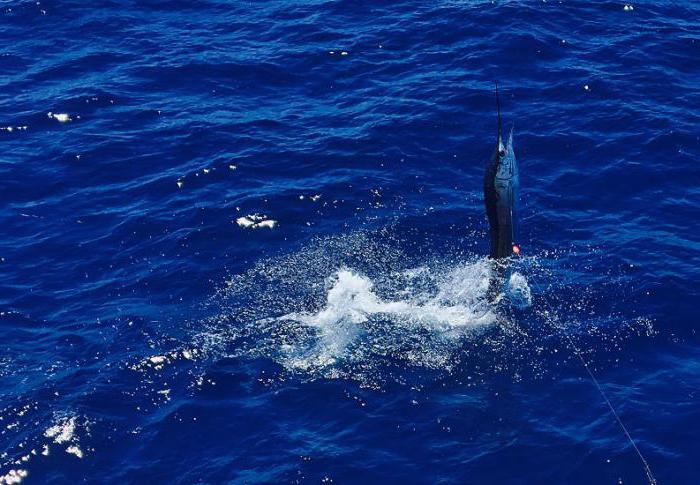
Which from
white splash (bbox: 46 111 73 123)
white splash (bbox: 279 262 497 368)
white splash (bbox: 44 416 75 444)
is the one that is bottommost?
white splash (bbox: 44 416 75 444)

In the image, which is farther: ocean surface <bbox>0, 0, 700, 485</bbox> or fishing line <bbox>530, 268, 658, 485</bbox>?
ocean surface <bbox>0, 0, 700, 485</bbox>

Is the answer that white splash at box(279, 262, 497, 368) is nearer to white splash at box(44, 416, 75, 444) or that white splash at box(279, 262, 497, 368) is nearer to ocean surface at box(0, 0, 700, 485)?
ocean surface at box(0, 0, 700, 485)

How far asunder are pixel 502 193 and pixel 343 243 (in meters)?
8.25

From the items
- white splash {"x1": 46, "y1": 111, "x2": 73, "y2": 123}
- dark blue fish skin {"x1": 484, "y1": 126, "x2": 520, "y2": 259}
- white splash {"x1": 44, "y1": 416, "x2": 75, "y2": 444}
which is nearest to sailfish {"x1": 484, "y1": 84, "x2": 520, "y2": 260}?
dark blue fish skin {"x1": 484, "y1": 126, "x2": 520, "y2": 259}

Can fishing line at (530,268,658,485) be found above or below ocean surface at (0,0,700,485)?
below

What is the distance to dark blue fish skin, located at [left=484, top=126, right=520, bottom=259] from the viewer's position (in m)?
24.3

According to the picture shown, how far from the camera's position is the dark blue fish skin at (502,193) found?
24.3 m

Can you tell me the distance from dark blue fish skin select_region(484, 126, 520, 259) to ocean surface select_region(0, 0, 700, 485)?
2.99 meters

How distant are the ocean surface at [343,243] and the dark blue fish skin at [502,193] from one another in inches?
118

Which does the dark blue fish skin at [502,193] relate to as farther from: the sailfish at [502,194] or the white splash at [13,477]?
the white splash at [13,477]

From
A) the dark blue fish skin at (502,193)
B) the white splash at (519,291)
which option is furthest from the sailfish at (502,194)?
the white splash at (519,291)

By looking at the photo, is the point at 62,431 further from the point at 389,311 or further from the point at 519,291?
the point at 519,291

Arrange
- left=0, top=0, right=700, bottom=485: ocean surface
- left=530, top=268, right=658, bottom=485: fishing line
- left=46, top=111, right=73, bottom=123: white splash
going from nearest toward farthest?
left=530, top=268, right=658, bottom=485: fishing line
left=0, top=0, right=700, bottom=485: ocean surface
left=46, top=111, right=73, bottom=123: white splash

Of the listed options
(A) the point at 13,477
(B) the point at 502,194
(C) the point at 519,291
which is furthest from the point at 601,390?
(A) the point at 13,477
